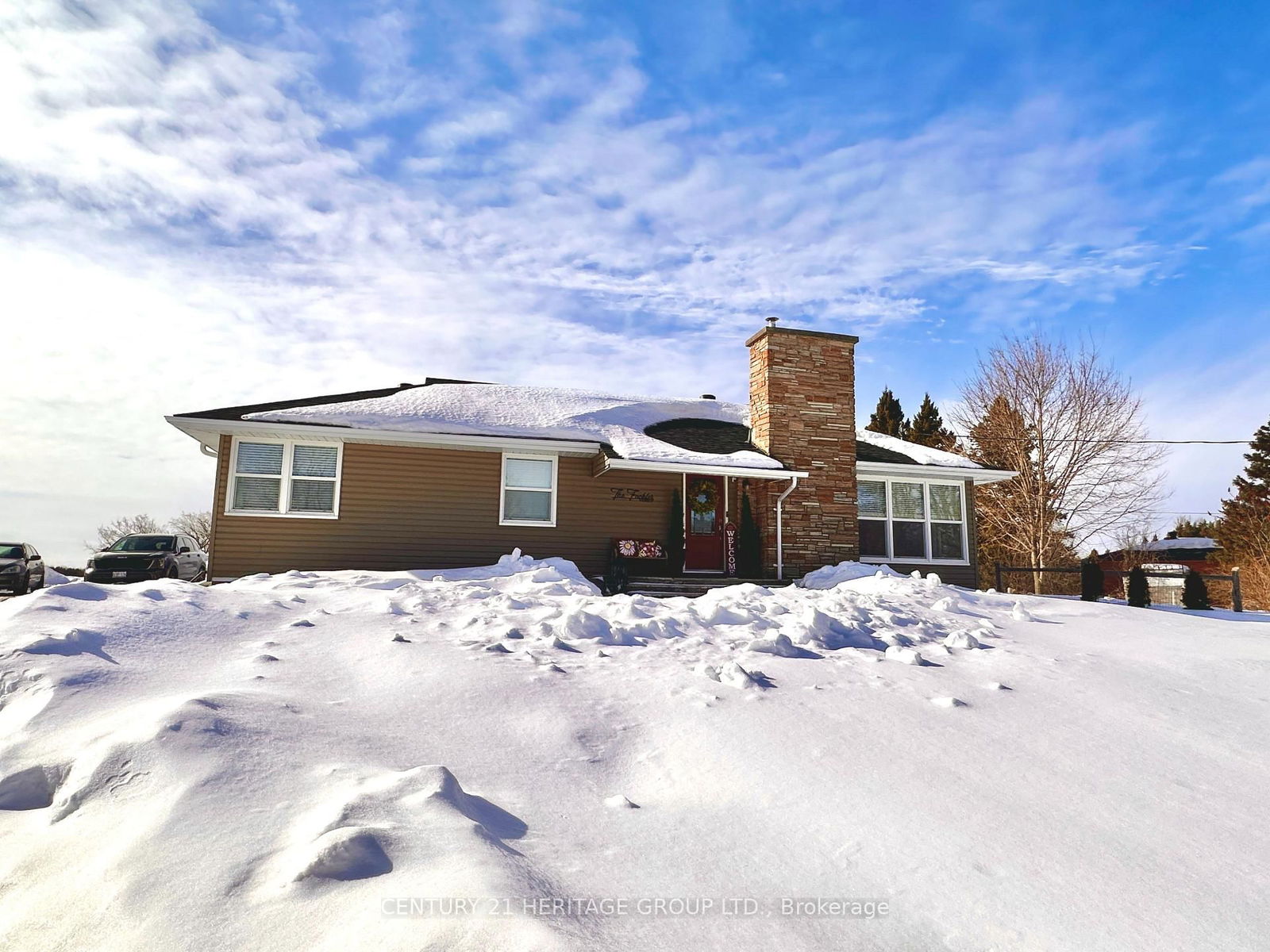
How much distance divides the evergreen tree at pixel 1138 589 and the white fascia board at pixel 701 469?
251 inches

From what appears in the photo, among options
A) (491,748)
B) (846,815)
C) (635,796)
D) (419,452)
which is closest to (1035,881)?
(846,815)

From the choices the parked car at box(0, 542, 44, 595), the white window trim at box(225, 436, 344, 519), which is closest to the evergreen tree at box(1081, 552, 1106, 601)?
the white window trim at box(225, 436, 344, 519)

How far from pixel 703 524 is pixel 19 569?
12.7 meters

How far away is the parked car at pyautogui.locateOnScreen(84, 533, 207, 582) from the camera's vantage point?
14.0m

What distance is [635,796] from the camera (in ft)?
11.1

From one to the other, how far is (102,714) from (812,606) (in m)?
5.52

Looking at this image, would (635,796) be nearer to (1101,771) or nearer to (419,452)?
(1101,771)

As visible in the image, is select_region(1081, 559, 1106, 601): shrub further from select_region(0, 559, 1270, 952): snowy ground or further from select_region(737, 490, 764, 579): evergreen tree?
select_region(0, 559, 1270, 952): snowy ground

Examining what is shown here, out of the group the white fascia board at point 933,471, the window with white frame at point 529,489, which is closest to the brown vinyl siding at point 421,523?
the window with white frame at point 529,489

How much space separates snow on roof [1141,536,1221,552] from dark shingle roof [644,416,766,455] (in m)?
33.5

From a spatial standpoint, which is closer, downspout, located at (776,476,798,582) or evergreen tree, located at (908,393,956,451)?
downspout, located at (776,476,798,582)

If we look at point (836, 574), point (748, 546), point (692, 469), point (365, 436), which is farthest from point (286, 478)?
point (836, 574)

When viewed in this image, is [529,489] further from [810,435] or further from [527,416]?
[810,435]

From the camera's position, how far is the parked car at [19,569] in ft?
44.3
